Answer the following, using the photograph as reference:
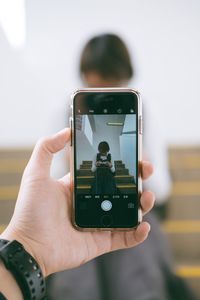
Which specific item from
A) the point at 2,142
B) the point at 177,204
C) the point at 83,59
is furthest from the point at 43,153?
the point at 2,142

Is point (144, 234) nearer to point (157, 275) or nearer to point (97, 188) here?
point (97, 188)

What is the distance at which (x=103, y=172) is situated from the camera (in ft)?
2.21

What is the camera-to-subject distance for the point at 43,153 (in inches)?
25.8

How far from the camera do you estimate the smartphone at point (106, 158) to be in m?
0.67

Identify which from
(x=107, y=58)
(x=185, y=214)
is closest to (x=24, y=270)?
(x=107, y=58)

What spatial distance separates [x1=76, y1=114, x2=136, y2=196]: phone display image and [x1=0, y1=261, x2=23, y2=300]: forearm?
0.17 metres

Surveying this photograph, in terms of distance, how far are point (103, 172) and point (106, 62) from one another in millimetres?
671

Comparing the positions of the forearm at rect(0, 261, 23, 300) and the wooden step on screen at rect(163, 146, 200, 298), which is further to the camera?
the wooden step on screen at rect(163, 146, 200, 298)

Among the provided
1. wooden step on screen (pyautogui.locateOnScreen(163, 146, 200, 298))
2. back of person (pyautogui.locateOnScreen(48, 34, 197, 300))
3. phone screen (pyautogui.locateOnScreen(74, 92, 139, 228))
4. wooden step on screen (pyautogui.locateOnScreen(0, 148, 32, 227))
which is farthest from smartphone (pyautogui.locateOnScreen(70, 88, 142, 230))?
wooden step on screen (pyautogui.locateOnScreen(0, 148, 32, 227))

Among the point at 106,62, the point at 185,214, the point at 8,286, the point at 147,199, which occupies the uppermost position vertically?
the point at 106,62

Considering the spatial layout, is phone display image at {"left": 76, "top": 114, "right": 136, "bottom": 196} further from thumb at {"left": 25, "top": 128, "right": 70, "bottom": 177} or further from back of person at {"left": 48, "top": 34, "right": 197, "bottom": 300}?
back of person at {"left": 48, "top": 34, "right": 197, "bottom": 300}

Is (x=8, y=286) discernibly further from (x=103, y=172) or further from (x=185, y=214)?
(x=185, y=214)

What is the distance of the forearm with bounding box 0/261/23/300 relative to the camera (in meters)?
0.58

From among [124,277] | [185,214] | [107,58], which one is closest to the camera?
[124,277]
